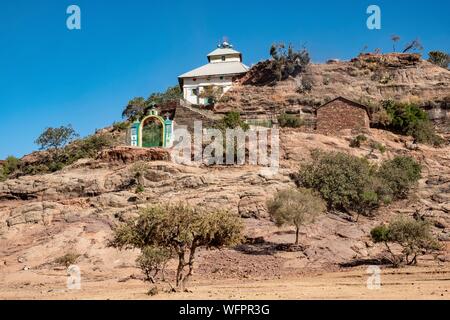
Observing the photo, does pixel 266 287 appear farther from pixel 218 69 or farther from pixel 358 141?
pixel 218 69

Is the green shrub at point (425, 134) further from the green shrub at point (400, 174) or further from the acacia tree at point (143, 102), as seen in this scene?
the acacia tree at point (143, 102)

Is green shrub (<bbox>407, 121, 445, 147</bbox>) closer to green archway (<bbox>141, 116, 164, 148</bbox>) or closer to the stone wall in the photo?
the stone wall

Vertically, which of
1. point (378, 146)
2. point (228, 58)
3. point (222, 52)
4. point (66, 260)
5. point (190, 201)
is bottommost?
point (66, 260)

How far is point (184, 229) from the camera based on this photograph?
62.3 feet

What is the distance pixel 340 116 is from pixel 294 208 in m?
21.0

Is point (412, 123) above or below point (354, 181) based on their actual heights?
above

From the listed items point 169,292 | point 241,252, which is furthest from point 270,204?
point 169,292

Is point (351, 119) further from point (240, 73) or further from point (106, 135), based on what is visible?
point (106, 135)

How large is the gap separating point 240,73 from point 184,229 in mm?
45297

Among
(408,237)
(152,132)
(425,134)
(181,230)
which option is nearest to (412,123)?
(425,134)

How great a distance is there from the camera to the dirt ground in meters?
17.6

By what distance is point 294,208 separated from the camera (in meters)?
28.7

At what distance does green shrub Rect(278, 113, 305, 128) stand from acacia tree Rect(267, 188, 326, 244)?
19.5 metres
